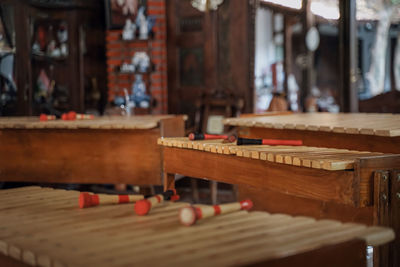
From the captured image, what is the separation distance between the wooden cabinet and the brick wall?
348 millimetres

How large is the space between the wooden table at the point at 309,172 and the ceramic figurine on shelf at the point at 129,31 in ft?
10.1

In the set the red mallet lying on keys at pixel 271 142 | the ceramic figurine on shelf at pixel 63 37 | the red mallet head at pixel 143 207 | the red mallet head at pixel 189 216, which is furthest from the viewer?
the ceramic figurine on shelf at pixel 63 37

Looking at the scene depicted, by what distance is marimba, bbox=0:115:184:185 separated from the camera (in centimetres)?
404

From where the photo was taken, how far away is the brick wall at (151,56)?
6.27 metres

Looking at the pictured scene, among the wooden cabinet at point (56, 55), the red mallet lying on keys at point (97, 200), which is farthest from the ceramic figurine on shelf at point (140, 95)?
the red mallet lying on keys at point (97, 200)

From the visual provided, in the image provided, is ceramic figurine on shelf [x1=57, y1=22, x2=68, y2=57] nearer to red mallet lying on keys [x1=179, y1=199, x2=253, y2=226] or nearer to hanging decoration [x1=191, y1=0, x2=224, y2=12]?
hanging decoration [x1=191, y1=0, x2=224, y2=12]

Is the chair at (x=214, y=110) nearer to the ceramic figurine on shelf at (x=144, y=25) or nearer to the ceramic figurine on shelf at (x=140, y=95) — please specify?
the ceramic figurine on shelf at (x=140, y=95)

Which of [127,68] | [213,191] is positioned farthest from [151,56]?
[213,191]

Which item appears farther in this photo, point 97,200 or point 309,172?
point 309,172

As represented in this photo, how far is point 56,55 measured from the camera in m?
6.56

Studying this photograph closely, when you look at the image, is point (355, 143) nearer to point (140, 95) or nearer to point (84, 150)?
point (84, 150)

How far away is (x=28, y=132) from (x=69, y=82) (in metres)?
2.49

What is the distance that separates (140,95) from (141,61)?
0.40 metres

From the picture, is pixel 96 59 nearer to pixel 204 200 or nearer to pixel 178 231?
pixel 204 200
